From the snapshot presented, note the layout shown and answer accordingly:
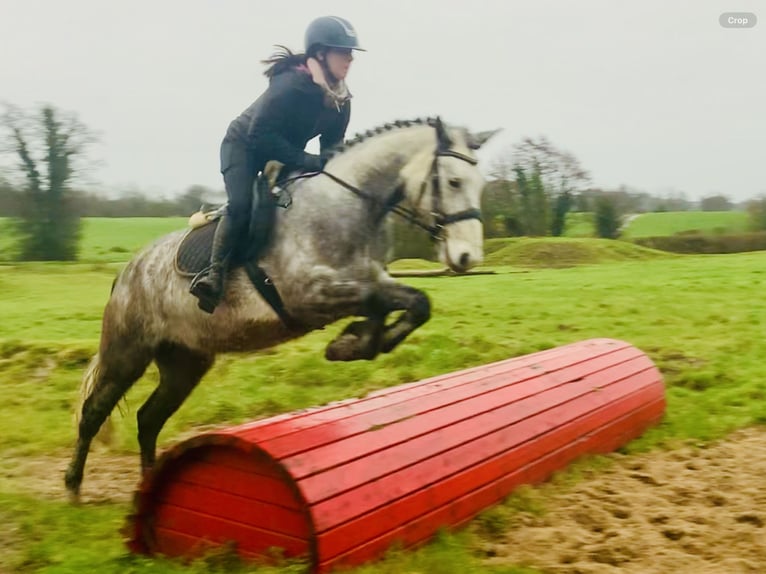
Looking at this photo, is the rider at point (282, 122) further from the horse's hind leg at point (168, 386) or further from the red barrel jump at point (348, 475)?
the red barrel jump at point (348, 475)

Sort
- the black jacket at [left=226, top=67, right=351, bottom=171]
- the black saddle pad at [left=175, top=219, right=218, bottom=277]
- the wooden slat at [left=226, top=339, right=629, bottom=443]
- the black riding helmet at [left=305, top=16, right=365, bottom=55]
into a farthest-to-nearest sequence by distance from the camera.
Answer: the black saddle pad at [left=175, top=219, right=218, bottom=277] → the black jacket at [left=226, top=67, right=351, bottom=171] → the black riding helmet at [left=305, top=16, right=365, bottom=55] → the wooden slat at [left=226, top=339, right=629, bottom=443]

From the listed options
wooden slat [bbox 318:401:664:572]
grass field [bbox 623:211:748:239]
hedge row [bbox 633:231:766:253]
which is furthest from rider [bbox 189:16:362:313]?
hedge row [bbox 633:231:766:253]

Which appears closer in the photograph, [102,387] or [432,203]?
[432,203]

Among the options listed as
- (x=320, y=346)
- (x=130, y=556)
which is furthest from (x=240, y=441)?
(x=320, y=346)

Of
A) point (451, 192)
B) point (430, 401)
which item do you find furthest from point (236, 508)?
point (451, 192)

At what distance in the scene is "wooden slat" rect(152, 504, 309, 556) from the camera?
312 centimetres

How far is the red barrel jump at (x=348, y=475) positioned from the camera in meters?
3.10

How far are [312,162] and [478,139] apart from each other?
90 centimetres

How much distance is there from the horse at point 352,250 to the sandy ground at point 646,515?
1.21 metres

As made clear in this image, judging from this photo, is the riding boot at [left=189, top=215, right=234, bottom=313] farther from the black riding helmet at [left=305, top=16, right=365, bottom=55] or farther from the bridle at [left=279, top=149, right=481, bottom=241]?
the black riding helmet at [left=305, top=16, right=365, bottom=55]

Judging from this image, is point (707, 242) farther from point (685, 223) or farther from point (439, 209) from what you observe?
point (439, 209)

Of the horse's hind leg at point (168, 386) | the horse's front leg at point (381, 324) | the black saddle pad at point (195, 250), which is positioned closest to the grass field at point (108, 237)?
the horse's hind leg at point (168, 386)

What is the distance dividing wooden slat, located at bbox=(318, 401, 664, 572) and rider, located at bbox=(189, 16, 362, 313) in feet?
5.40

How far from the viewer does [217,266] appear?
4.14 meters
